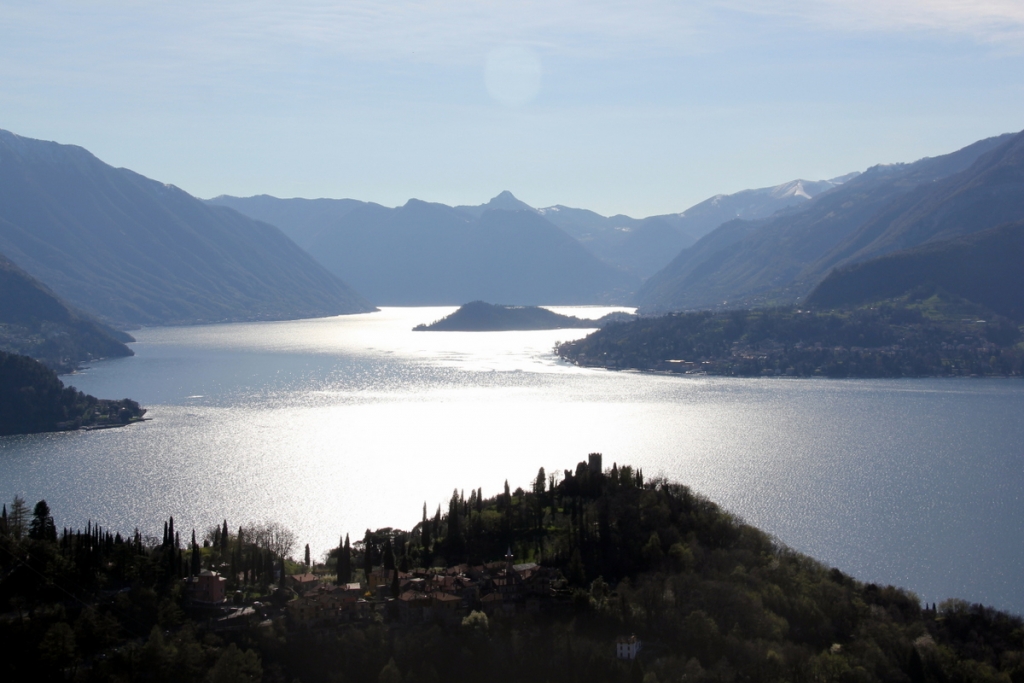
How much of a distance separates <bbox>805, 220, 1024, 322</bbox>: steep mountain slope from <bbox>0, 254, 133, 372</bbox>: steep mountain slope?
371 feet

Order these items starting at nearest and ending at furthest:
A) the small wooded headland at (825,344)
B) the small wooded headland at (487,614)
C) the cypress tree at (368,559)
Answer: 1. the small wooded headland at (487,614)
2. the cypress tree at (368,559)
3. the small wooded headland at (825,344)

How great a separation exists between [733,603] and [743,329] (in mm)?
113209

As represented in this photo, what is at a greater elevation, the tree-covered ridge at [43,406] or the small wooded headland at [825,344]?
the small wooded headland at [825,344]

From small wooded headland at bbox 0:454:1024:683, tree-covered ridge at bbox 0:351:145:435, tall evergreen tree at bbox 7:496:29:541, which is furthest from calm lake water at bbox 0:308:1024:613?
small wooded headland at bbox 0:454:1024:683

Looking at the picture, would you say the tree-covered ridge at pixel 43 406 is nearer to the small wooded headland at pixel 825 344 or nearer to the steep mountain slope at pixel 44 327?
the steep mountain slope at pixel 44 327

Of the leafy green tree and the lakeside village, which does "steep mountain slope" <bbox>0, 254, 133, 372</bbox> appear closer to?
the lakeside village

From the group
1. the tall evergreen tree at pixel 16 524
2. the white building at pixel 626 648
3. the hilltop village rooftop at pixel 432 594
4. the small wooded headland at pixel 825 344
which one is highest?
the small wooded headland at pixel 825 344

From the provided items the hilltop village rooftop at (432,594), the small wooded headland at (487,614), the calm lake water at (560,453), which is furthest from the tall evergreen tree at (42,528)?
the calm lake water at (560,453)

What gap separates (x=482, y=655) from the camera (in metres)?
31.6

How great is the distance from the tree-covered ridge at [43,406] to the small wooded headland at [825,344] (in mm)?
71144

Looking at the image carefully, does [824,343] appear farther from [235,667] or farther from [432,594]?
[235,667]

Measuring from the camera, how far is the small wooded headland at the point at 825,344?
12406 cm

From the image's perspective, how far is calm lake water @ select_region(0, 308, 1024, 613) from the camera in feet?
165

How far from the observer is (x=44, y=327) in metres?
144
